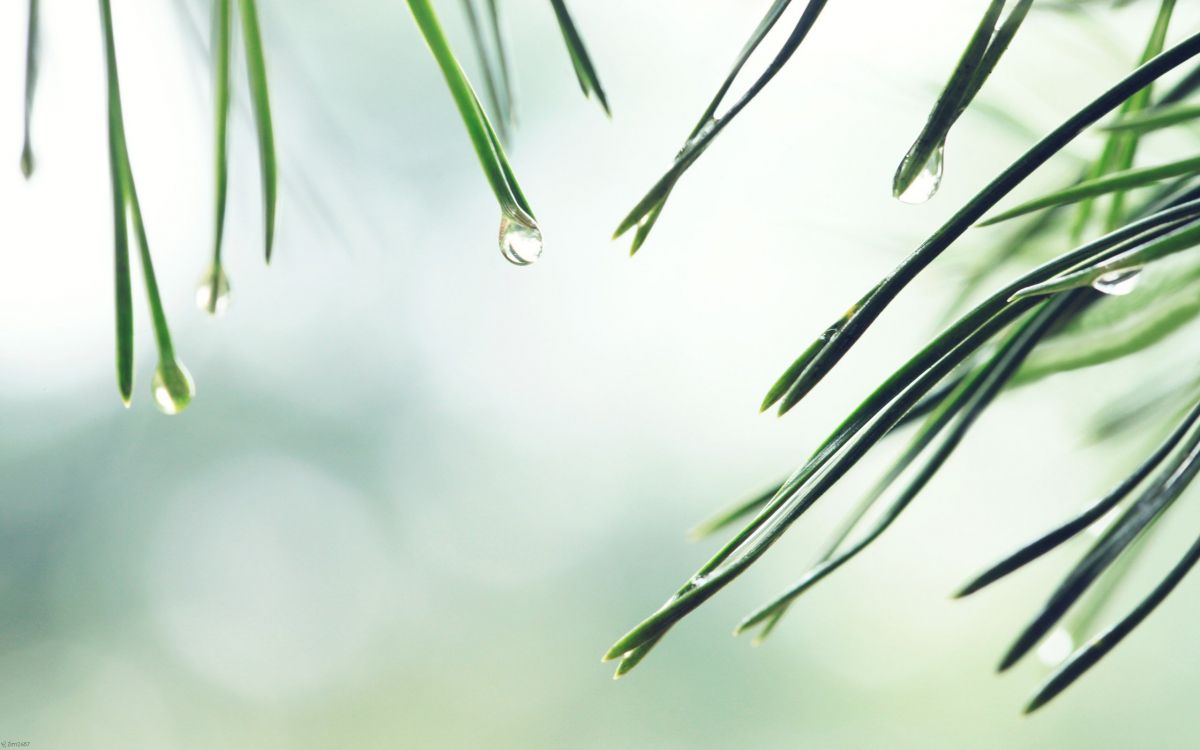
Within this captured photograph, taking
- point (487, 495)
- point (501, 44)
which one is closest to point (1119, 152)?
point (501, 44)

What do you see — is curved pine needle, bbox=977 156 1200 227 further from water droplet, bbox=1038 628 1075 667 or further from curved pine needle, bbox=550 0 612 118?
water droplet, bbox=1038 628 1075 667

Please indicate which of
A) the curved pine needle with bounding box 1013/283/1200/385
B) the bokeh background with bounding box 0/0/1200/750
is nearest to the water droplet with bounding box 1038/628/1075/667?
the curved pine needle with bounding box 1013/283/1200/385

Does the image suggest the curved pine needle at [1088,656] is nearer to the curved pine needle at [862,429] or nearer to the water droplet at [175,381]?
the curved pine needle at [862,429]

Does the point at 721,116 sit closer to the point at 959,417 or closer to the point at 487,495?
the point at 959,417

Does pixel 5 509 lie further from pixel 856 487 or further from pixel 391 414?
pixel 856 487

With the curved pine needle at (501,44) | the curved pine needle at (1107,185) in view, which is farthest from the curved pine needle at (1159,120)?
the curved pine needle at (501,44)

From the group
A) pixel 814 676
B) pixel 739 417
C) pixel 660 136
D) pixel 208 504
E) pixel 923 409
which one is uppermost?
pixel 923 409

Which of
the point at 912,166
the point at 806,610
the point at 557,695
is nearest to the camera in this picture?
the point at 912,166

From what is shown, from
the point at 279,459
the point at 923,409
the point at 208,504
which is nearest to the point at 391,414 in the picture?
the point at 279,459
